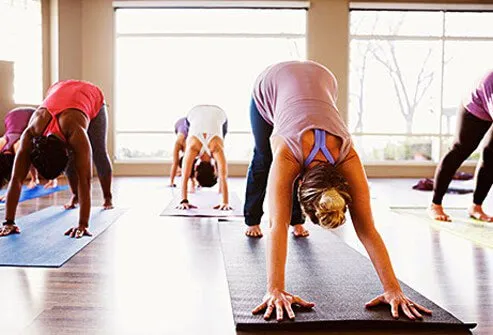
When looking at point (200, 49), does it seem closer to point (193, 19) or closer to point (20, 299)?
point (193, 19)

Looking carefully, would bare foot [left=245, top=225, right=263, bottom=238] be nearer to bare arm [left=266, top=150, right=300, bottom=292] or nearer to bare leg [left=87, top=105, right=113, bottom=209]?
bare arm [left=266, top=150, right=300, bottom=292]

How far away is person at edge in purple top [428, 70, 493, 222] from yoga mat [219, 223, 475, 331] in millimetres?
1211

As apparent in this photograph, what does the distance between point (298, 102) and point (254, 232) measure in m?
1.19

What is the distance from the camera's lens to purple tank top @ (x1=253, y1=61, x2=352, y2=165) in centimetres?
188

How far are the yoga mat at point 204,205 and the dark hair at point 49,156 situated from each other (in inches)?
54.0

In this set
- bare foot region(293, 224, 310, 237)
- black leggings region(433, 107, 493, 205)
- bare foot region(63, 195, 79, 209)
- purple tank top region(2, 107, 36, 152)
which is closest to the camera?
bare foot region(293, 224, 310, 237)

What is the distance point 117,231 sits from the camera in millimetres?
3314

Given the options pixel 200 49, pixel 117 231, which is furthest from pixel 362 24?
pixel 117 231

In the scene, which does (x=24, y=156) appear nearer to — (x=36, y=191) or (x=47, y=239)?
(x=47, y=239)

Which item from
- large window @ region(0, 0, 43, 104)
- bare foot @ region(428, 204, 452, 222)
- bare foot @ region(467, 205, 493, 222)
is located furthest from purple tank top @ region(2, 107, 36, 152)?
bare foot @ region(467, 205, 493, 222)

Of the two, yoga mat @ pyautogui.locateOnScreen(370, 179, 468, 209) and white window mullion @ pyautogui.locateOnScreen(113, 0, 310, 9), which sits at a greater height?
white window mullion @ pyautogui.locateOnScreen(113, 0, 310, 9)

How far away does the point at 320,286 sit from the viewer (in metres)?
2.07

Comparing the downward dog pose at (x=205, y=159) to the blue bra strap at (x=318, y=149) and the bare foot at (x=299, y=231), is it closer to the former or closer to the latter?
the bare foot at (x=299, y=231)

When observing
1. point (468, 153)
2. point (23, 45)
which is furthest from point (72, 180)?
point (23, 45)
